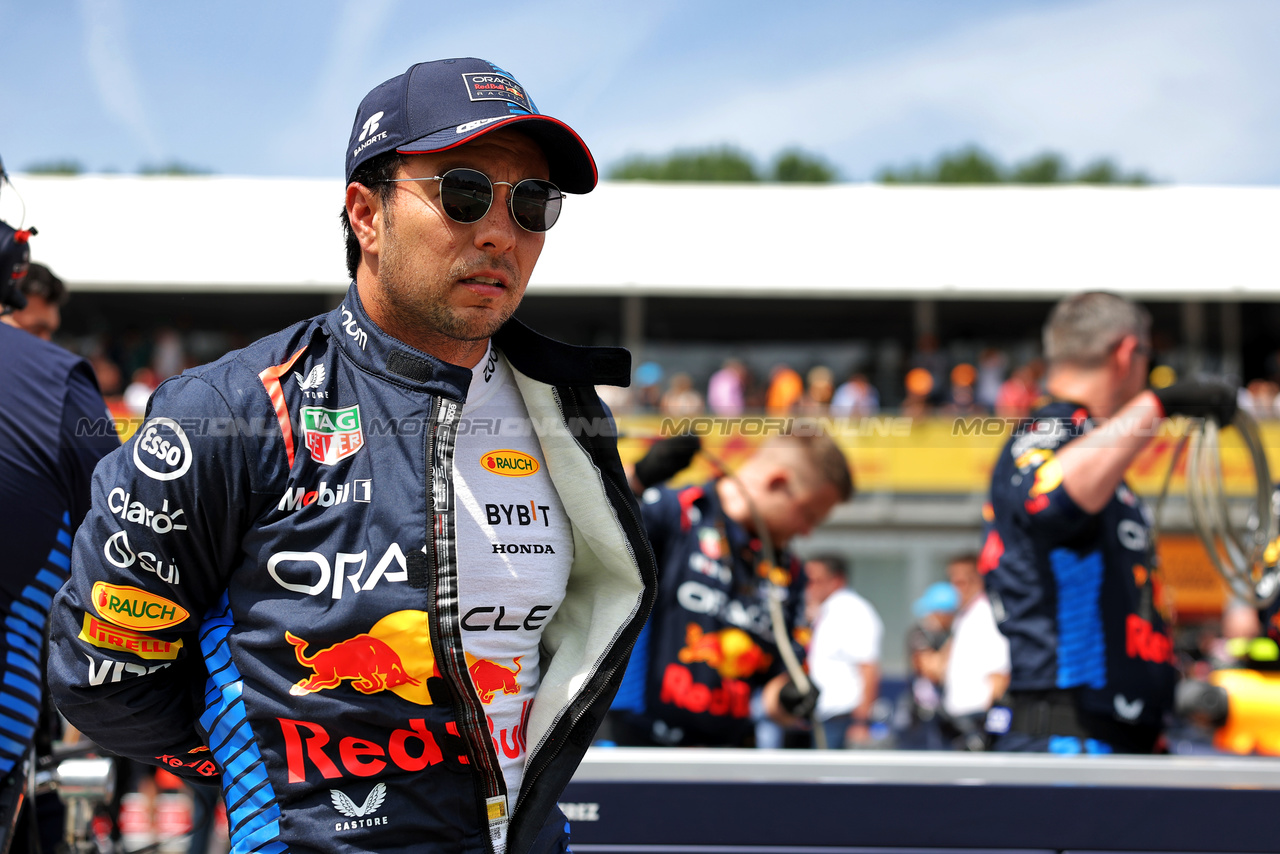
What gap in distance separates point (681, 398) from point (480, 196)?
41.7ft

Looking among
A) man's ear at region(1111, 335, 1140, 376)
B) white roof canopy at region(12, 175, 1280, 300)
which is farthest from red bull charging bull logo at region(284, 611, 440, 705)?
white roof canopy at region(12, 175, 1280, 300)

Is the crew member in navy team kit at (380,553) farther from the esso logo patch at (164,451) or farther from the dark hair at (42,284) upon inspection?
the dark hair at (42,284)

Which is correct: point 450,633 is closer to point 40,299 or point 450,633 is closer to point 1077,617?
point 1077,617

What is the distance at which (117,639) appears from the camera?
4.53 ft

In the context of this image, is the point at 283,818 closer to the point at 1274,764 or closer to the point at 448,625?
the point at 448,625

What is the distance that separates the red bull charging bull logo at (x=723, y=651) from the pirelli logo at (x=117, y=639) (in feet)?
7.54

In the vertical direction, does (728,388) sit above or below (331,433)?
above

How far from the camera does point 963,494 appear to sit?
44.1ft

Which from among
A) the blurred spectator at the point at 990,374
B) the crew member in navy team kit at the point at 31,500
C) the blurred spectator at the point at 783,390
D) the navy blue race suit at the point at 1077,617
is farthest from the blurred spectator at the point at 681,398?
the crew member in navy team kit at the point at 31,500

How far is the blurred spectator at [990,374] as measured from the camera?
14.9 metres

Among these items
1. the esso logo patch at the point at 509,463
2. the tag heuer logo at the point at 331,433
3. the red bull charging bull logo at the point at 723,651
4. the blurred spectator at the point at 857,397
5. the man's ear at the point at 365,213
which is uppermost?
the blurred spectator at the point at 857,397

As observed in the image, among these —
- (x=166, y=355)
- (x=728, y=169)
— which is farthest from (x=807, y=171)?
(x=166, y=355)

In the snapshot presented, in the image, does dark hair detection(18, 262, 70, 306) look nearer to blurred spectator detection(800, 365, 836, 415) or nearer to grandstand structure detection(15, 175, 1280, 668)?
grandstand structure detection(15, 175, 1280, 668)

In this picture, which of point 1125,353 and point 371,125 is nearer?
point 371,125
